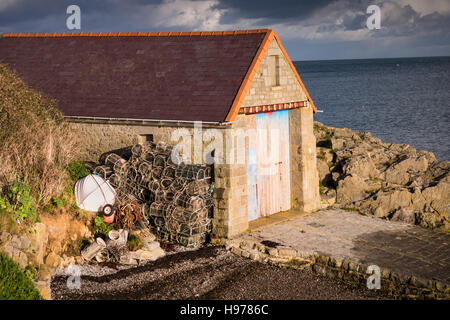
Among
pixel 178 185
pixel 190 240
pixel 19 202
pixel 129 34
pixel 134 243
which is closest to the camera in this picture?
pixel 19 202

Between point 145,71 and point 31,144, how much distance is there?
14.7 feet

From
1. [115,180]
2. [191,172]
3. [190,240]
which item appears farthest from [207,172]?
[115,180]

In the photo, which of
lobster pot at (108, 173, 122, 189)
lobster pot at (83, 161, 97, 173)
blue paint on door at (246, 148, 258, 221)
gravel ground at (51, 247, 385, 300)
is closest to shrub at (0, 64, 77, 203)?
lobster pot at (83, 161, 97, 173)

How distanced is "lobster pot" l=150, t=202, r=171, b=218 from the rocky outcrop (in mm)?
6326

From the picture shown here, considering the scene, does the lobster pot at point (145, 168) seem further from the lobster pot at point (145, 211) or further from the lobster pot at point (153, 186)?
the lobster pot at point (145, 211)

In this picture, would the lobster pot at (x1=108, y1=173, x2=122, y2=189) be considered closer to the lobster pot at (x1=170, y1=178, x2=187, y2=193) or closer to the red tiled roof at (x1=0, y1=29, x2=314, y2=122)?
the lobster pot at (x1=170, y1=178, x2=187, y2=193)

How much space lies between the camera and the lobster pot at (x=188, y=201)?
14.3m

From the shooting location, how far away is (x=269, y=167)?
16.9 metres

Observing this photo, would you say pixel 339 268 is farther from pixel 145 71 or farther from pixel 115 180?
pixel 145 71

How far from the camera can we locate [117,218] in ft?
47.6

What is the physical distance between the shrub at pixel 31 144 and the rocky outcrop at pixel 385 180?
28.5 feet

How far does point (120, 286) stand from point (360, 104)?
6245 cm

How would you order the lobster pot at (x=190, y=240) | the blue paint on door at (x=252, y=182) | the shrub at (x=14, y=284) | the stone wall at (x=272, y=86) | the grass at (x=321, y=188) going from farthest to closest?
the grass at (x=321, y=188) < the blue paint on door at (x=252, y=182) < the stone wall at (x=272, y=86) < the lobster pot at (x=190, y=240) < the shrub at (x=14, y=284)

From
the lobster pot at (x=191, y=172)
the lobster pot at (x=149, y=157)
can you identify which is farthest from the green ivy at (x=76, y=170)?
the lobster pot at (x=191, y=172)
